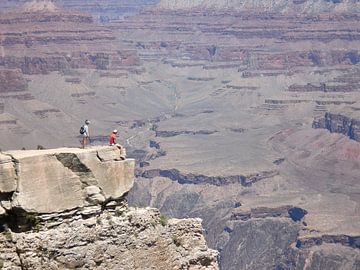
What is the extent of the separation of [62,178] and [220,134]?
146 metres

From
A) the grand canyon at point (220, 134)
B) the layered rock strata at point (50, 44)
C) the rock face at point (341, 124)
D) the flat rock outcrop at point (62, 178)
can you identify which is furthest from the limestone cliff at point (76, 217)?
the layered rock strata at point (50, 44)

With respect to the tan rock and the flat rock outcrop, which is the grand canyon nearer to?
the flat rock outcrop

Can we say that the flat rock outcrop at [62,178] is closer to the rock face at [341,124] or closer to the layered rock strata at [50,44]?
the rock face at [341,124]

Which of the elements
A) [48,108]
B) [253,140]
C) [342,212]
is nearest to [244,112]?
[253,140]

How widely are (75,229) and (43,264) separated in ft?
1.71

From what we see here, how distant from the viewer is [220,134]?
513 feet

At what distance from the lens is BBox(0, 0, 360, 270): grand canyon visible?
9794cm


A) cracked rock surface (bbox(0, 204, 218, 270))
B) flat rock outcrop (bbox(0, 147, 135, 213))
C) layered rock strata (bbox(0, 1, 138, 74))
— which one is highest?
flat rock outcrop (bbox(0, 147, 135, 213))

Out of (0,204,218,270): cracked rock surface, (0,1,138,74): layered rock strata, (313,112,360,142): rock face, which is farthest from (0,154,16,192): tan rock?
(0,1,138,74): layered rock strata

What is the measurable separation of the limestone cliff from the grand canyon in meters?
75.1

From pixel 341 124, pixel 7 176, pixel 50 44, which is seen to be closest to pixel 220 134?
pixel 341 124

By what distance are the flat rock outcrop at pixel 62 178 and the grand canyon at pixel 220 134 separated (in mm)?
75190

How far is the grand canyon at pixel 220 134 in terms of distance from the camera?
97.9 m

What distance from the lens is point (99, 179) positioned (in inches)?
448
